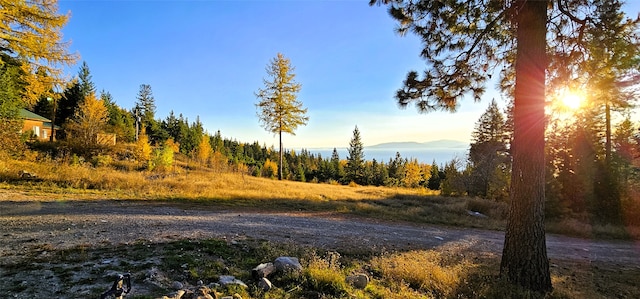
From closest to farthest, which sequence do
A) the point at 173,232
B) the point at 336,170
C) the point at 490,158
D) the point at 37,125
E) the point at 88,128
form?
the point at 173,232 → the point at 490,158 → the point at 88,128 → the point at 37,125 → the point at 336,170

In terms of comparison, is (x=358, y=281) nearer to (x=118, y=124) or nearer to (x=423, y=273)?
(x=423, y=273)

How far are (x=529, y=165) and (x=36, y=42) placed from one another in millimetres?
16547

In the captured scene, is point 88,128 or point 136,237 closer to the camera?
point 136,237

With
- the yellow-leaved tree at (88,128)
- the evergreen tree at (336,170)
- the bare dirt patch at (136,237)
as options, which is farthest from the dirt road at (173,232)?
the evergreen tree at (336,170)

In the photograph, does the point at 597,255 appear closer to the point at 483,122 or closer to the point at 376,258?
the point at 376,258

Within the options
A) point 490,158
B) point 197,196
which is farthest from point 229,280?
point 490,158

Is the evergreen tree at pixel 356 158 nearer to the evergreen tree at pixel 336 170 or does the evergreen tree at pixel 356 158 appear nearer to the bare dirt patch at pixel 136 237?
the evergreen tree at pixel 336 170

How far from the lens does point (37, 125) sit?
36281mm

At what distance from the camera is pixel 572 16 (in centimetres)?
586

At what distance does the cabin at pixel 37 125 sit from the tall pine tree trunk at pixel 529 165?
143 feet

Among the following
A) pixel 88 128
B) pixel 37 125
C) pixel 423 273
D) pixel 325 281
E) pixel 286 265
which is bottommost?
pixel 423 273

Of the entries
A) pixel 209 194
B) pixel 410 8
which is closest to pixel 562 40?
pixel 410 8

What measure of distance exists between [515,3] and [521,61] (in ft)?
3.70

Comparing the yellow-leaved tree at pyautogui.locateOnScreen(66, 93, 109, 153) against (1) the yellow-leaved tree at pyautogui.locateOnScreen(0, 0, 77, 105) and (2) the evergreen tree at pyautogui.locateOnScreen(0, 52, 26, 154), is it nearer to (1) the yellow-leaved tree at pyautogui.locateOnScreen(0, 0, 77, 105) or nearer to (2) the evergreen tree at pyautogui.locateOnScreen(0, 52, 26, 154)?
(2) the evergreen tree at pyautogui.locateOnScreen(0, 52, 26, 154)
